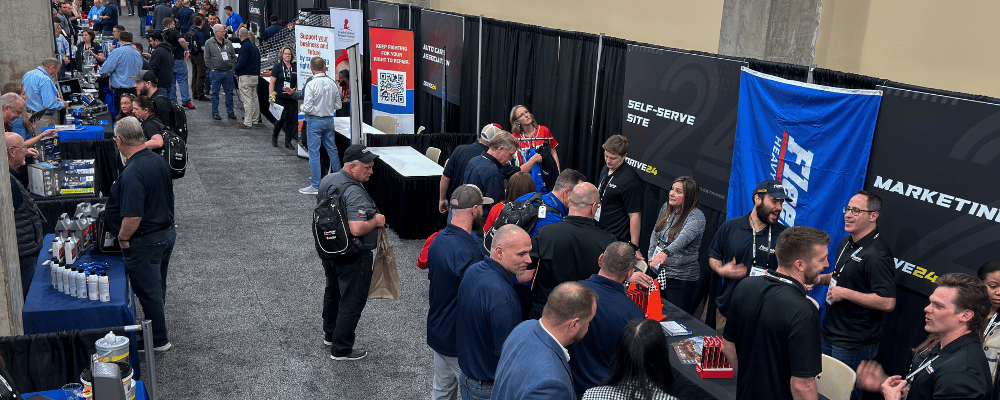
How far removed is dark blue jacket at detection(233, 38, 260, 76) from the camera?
12336mm

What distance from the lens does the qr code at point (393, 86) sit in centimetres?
1037

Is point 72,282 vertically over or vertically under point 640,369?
under

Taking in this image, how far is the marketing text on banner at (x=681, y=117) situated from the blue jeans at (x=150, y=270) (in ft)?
12.6

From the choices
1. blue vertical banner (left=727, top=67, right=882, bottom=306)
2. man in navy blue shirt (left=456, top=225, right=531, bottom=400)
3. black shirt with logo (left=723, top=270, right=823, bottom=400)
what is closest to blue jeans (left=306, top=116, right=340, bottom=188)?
blue vertical banner (left=727, top=67, right=882, bottom=306)

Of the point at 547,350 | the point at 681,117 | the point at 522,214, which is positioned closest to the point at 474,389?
the point at 547,350

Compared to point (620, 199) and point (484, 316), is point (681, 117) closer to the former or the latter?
point (620, 199)

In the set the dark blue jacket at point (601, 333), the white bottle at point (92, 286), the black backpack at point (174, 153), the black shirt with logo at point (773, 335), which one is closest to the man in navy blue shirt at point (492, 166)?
the black backpack at point (174, 153)

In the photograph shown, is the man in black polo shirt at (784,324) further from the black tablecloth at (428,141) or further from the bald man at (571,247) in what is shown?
the black tablecloth at (428,141)

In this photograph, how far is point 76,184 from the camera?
20.7 feet

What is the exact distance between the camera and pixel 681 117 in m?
6.00

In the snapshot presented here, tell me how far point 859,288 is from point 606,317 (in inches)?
65.9

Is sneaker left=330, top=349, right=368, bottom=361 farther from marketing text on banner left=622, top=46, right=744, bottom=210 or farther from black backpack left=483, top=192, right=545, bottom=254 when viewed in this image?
marketing text on banner left=622, top=46, right=744, bottom=210

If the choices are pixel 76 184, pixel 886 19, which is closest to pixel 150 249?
pixel 76 184

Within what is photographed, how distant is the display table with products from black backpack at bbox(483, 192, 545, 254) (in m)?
2.60
